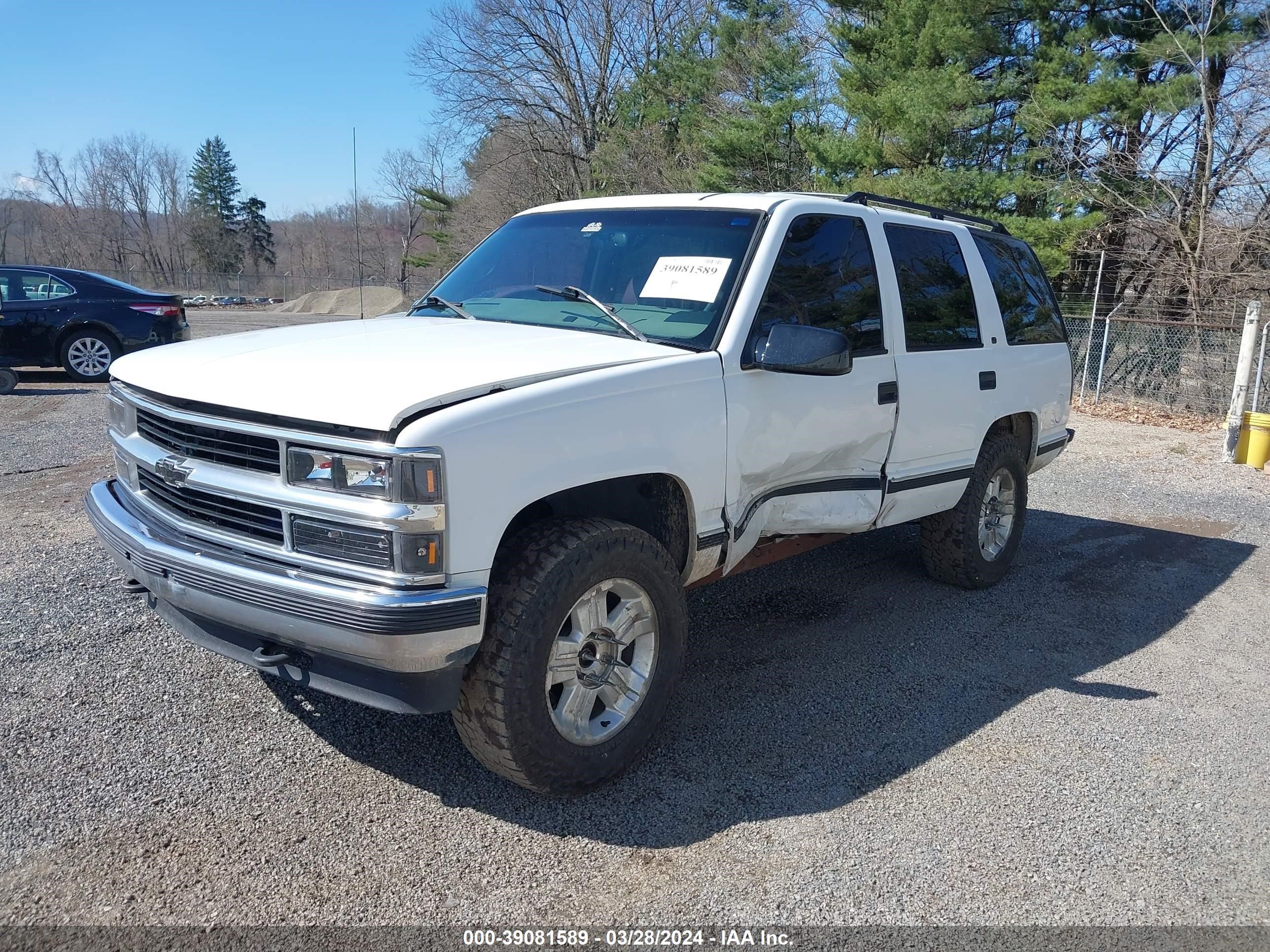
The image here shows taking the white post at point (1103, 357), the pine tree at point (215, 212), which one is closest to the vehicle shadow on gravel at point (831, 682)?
the white post at point (1103, 357)

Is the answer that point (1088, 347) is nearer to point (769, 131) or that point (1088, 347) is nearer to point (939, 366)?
point (769, 131)

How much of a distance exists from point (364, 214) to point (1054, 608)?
92.1 metres

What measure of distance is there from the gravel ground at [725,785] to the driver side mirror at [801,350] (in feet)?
4.75

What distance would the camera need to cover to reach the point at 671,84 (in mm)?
30562

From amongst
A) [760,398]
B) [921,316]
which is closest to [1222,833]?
[760,398]

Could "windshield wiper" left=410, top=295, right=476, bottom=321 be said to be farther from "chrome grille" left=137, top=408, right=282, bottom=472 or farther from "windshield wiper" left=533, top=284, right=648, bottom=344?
"chrome grille" left=137, top=408, right=282, bottom=472

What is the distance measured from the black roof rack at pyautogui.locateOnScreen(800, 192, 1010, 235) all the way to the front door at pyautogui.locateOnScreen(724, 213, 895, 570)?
162 millimetres

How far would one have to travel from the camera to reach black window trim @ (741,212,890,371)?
3.75m

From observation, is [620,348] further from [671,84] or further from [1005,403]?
[671,84]

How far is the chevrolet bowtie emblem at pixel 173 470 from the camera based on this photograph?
3164 mm

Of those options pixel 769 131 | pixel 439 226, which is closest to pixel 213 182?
pixel 439 226

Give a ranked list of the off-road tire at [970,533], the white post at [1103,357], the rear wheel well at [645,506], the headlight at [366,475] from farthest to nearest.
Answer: the white post at [1103,357]
the off-road tire at [970,533]
the rear wheel well at [645,506]
the headlight at [366,475]

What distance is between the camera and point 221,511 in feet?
10.2

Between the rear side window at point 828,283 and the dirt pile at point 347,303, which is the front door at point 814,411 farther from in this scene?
the dirt pile at point 347,303
